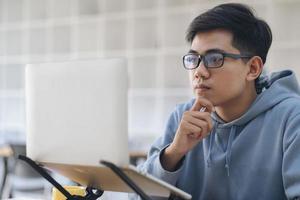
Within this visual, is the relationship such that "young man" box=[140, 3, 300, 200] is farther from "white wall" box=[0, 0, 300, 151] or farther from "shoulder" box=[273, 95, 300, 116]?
"white wall" box=[0, 0, 300, 151]

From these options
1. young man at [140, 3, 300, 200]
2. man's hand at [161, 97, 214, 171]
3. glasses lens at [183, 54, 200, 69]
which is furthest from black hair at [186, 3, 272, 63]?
man's hand at [161, 97, 214, 171]

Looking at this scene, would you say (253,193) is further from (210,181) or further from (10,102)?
(10,102)

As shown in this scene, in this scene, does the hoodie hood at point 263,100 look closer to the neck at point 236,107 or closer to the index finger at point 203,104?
the neck at point 236,107

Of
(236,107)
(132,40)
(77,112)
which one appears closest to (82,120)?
(77,112)

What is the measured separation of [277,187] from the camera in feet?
3.78

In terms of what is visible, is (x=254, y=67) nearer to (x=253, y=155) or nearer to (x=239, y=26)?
Result: (x=239, y=26)

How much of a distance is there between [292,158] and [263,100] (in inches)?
9.0

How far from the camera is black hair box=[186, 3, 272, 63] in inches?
46.9

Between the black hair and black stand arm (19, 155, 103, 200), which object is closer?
black stand arm (19, 155, 103, 200)

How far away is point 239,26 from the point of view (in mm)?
1209

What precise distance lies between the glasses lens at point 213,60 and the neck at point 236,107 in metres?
0.16

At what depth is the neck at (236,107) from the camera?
1.26 m

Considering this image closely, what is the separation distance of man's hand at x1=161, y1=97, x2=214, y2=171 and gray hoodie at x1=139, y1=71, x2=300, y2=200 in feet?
0.10

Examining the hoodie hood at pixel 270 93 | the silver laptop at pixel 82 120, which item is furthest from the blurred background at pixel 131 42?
the silver laptop at pixel 82 120
